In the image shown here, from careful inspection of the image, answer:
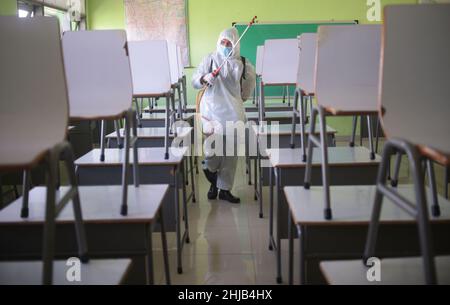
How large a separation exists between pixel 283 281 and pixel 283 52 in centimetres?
198

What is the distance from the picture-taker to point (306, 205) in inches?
66.9

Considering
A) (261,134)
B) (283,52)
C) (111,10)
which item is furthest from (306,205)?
(111,10)

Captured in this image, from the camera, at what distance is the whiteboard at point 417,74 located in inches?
52.8

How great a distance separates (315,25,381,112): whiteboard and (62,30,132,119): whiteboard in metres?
0.92

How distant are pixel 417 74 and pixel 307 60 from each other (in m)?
1.24

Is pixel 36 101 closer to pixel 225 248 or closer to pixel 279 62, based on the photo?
pixel 225 248

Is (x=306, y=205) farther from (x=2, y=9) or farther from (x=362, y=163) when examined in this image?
(x=2, y=9)

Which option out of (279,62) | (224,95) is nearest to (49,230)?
(224,95)

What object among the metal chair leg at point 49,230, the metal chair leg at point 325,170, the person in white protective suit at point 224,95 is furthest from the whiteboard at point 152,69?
the metal chair leg at point 49,230

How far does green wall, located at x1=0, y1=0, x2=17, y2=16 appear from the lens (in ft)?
13.7

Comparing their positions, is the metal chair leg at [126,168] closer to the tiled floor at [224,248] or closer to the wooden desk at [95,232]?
the wooden desk at [95,232]

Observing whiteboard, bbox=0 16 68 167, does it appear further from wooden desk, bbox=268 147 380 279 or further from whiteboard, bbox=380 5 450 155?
wooden desk, bbox=268 147 380 279

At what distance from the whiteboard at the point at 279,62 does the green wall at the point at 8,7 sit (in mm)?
2665

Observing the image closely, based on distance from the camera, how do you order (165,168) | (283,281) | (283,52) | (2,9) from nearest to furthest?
(283,281), (165,168), (283,52), (2,9)
